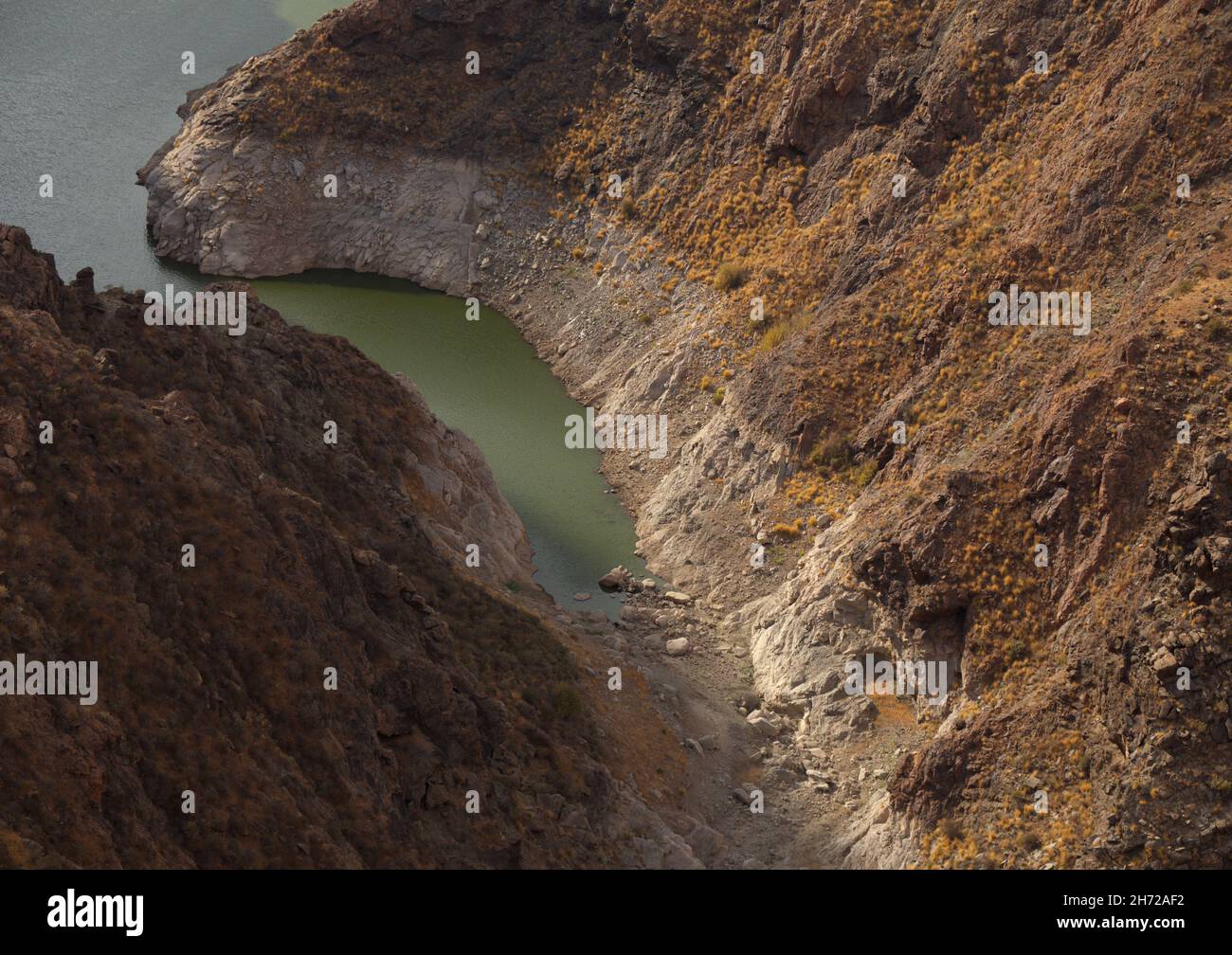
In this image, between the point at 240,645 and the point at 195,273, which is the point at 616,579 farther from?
the point at 195,273

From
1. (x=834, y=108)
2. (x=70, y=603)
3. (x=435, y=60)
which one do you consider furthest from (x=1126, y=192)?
(x=435, y=60)

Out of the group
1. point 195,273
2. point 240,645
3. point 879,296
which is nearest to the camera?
point 240,645

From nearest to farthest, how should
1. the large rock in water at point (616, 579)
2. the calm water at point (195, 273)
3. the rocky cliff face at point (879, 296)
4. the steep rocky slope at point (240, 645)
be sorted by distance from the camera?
the steep rocky slope at point (240, 645) < the rocky cliff face at point (879, 296) < the large rock in water at point (616, 579) < the calm water at point (195, 273)

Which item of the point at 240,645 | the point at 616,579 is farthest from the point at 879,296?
the point at 240,645

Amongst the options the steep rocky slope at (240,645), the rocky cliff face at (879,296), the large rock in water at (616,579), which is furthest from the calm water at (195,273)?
the steep rocky slope at (240,645)

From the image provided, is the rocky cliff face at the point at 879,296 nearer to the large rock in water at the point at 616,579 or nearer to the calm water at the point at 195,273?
the calm water at the point at 195,273

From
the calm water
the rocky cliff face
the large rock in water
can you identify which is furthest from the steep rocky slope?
the calm water
